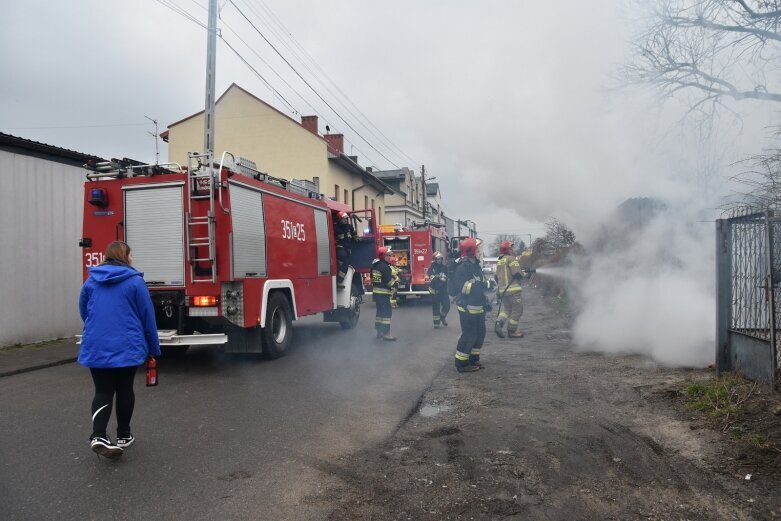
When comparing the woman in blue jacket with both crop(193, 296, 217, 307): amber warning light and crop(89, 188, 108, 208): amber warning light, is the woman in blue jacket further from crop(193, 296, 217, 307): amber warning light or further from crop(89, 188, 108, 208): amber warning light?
crop(89, 188, 108, 208): amber warning light

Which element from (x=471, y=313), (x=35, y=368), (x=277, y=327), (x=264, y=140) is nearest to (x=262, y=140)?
(x=264, y=140)

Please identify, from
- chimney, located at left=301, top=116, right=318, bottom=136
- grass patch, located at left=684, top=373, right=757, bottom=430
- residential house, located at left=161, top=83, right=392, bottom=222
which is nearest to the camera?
grass patch, located at left=684, top=373, right=757, bottom=430

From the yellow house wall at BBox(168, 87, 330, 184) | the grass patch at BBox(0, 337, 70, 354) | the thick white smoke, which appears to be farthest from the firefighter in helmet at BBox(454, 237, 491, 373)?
the yellow house wall at BBox(168, 87, 330, 184)

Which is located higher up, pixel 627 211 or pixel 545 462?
pixel 627 211

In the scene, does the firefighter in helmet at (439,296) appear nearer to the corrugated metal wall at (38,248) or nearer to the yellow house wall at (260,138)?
the corrugated metal wall at (38,248)

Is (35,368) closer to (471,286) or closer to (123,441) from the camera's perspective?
(123,441)

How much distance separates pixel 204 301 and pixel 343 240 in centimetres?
452

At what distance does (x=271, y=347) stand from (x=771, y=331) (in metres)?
6.24

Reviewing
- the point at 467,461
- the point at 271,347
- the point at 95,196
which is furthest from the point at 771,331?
the point at 95,196

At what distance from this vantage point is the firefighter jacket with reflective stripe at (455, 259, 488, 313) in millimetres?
7426

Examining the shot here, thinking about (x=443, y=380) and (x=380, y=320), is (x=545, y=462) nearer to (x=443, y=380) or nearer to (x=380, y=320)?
(x=443, y=380)

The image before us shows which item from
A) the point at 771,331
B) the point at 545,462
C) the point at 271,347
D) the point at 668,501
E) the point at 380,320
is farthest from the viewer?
the point at 380,320

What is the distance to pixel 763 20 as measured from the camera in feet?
28.4

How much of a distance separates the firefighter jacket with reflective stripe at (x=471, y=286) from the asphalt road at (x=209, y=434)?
3.50ft
